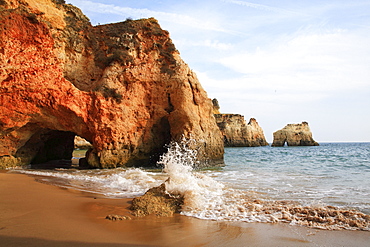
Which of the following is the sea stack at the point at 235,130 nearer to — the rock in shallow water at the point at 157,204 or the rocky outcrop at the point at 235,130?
the rocky outcrop at the point at 235,130

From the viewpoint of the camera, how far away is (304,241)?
11.3 ft

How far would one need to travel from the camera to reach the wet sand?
10.3ft

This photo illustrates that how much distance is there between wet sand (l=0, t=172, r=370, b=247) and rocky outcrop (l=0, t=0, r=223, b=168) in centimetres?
738

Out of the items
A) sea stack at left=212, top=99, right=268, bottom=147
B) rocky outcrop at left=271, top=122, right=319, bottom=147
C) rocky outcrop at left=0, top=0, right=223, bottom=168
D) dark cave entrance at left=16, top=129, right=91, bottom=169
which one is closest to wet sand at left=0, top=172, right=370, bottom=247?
rocky outcrop at left=0, top=0, right=223, bottom=168

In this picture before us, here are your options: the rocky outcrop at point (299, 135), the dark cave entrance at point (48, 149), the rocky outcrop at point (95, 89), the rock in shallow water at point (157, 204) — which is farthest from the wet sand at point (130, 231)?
the rocky outcrop at point (299, 135)

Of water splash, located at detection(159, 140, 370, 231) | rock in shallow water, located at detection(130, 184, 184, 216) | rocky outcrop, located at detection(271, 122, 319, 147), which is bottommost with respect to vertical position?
water splash, located at detection(159, 140, 370, 231)

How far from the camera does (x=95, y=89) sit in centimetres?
1241

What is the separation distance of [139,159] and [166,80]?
4.41 meters

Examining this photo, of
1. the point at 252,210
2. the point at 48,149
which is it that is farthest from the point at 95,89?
the point at 252,210

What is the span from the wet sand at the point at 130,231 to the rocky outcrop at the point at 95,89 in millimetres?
7376

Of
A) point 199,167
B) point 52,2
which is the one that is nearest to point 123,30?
point 52,2

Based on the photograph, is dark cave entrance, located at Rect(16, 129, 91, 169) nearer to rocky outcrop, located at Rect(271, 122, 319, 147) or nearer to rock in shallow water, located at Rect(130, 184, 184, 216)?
rock in shallow water, located at Rect(130, 184, 184, 216)

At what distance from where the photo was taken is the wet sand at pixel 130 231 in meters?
3.15

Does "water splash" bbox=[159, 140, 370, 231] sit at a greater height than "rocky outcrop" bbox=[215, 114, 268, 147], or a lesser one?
lesser
